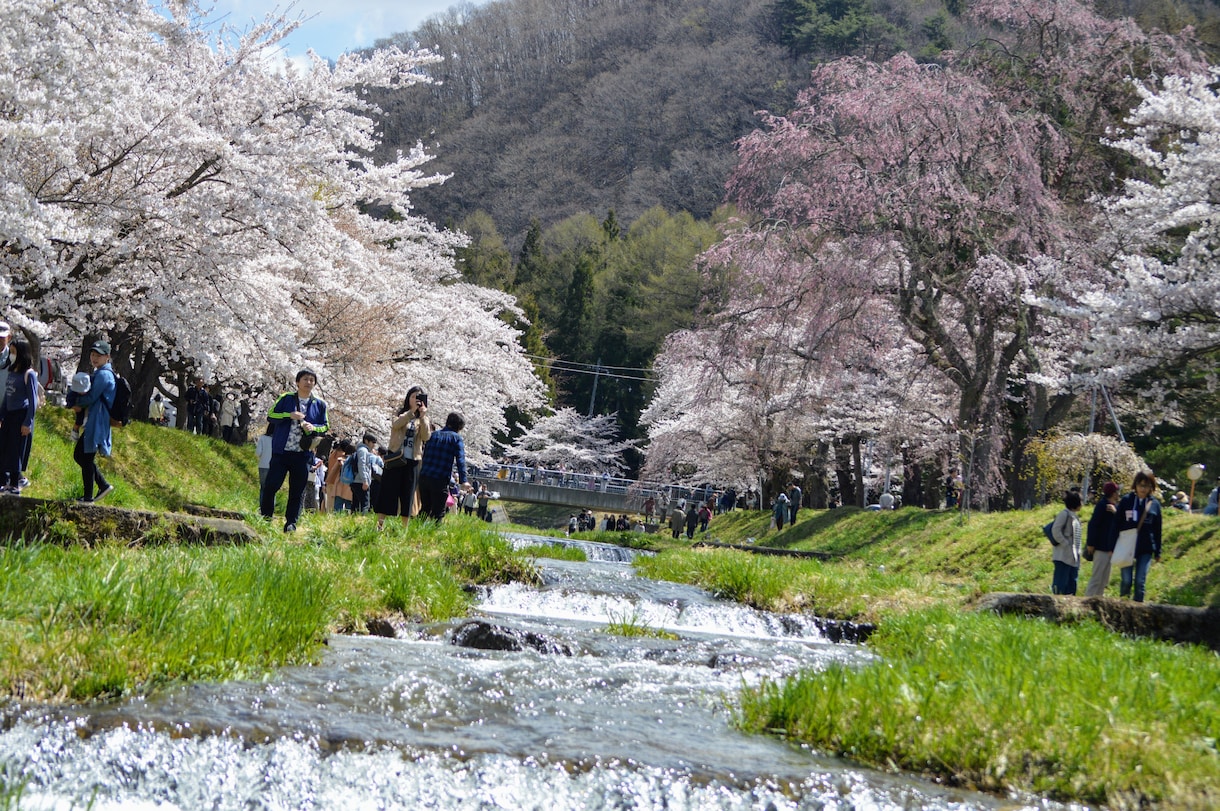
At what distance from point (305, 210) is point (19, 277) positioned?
3.98m

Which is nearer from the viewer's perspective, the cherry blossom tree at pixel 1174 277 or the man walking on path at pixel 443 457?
the man walking on path at pixel 443 457

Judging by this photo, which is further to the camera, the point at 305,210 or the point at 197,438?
the point at 197,438

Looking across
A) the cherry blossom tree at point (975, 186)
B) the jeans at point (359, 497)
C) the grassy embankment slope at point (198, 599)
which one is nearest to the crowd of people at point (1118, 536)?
the grassy embankment slope at point (198, 599)

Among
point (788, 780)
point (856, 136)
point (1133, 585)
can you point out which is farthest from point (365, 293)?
point (788, 780)

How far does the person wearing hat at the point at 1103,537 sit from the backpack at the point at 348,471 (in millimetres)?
10657

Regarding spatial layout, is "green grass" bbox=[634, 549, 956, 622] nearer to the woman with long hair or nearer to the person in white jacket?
the person in white jacket

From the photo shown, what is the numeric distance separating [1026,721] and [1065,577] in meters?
9.03

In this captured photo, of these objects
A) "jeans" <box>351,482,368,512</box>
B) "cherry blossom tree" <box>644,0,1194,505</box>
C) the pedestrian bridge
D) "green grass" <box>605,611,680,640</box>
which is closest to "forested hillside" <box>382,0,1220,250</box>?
the pedestrian bridge

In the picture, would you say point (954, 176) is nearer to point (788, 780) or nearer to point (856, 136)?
point (856, 136)

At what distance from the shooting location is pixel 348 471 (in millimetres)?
17094

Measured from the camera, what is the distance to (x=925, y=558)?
1989 centimetres

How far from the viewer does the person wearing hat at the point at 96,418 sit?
943 cm

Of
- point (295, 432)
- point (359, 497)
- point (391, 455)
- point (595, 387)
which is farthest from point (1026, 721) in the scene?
point (595, 387)

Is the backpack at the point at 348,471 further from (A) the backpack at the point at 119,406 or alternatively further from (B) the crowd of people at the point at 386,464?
(A) the backpack at the point at 119,406
